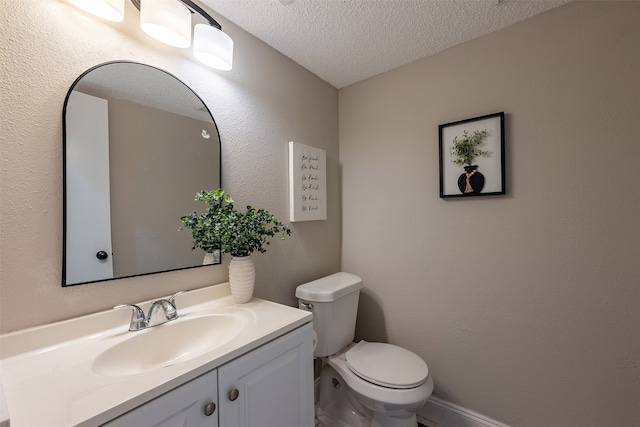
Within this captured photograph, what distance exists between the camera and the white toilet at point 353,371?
1209 millimetres

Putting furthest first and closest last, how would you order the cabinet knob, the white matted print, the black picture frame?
the white matted print < the black picture frame < the cabinet knob

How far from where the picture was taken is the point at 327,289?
148 cm

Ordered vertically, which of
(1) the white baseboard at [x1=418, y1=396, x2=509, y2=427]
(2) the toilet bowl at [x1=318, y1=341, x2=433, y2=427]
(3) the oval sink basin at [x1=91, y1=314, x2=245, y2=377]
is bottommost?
(1) the white baseboard at [x1=418, y1=396, x2=509, y2=427]

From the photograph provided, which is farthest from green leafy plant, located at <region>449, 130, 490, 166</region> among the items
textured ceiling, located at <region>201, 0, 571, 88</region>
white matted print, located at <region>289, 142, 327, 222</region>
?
white matted print, located at <region>289, 142, 327, 222</region>

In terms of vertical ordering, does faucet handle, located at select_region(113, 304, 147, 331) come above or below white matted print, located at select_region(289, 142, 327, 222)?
below

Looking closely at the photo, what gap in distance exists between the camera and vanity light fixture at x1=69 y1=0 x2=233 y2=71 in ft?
2.87

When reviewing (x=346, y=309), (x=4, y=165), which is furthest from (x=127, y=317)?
(x=346, y=309)

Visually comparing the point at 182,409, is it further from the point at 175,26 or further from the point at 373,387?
the point at 175,26

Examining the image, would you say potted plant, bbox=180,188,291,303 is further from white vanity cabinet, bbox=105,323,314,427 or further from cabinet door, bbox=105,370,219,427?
cabinet door, bbox=105,370,219,427

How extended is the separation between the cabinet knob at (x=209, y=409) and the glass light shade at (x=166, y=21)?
48.7 inches

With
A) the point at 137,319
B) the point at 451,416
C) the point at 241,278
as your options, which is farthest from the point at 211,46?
the point at 451,416

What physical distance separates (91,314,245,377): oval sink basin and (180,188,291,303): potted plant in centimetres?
17

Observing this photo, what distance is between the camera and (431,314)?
5.29 feet

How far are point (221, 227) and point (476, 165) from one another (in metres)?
1.37
